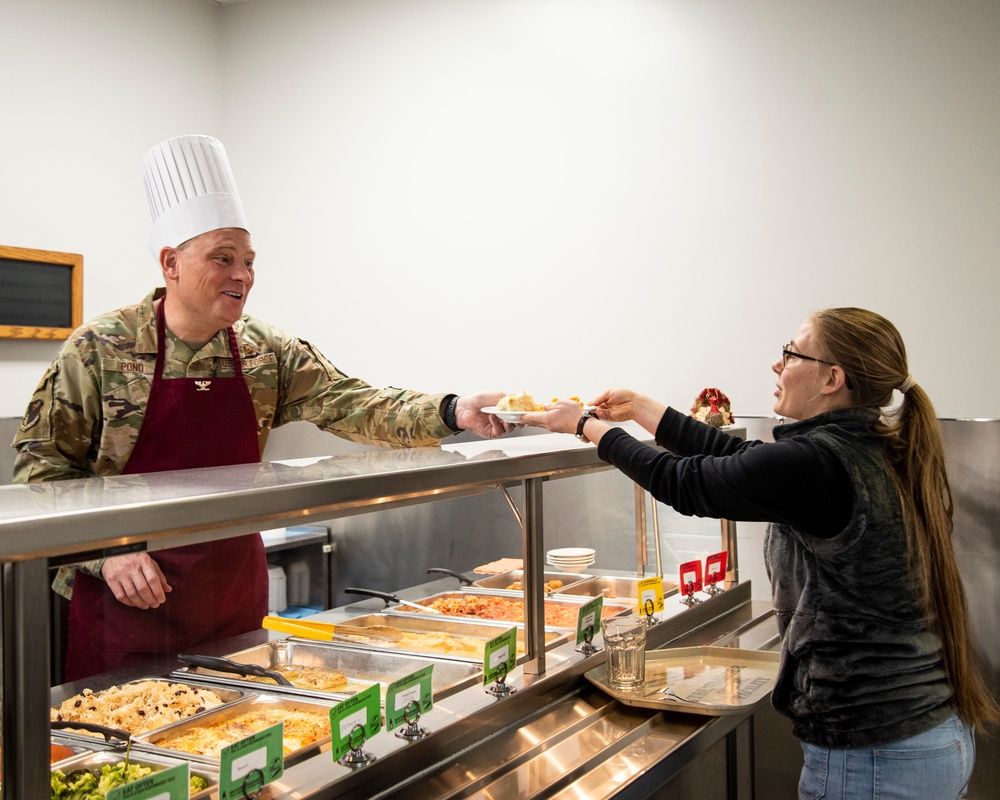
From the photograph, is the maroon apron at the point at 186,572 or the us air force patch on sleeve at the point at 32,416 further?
the us air force patch on sleeve at the point at 32,416

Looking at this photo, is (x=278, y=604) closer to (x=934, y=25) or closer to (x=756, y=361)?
(x=756, y=361)

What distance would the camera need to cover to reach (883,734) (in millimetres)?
1802

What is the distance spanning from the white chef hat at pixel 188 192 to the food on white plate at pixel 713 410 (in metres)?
1.60

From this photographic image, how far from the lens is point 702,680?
2252 mm

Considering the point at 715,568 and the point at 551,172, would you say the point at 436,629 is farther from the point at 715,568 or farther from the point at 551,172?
the point at 551,172

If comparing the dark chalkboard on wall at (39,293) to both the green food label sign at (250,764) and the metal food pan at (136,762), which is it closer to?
the metal food pan at (136,762)

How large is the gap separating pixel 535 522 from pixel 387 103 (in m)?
3.42

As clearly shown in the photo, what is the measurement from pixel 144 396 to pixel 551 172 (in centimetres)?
263

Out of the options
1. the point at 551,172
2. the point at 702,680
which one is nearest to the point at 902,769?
the point at 702,680

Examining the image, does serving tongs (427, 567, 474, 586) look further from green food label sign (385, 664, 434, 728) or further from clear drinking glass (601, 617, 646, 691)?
green food label sign (385, 664, 434, 728)

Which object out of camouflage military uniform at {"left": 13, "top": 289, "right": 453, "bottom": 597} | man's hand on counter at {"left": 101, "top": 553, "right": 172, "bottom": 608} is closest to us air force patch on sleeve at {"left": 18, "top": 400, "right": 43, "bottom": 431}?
camouflage military uniform at {"left": 13, "top": 289, "right": 453, "bottom": 597}

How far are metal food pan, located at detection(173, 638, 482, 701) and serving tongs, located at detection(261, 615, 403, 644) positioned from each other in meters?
0.02

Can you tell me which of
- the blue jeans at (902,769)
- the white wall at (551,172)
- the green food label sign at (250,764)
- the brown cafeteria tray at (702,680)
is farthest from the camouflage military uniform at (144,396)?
the white wall at (551,172)

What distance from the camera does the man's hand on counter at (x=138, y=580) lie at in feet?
5.32
